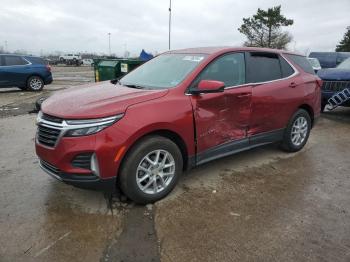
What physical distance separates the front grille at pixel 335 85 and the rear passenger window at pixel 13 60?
36.6ft

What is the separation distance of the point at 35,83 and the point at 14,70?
3.15ft

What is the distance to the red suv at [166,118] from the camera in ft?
11.2

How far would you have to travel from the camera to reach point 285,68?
5.43m

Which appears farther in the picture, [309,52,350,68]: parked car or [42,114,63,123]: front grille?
[309,52,350,68]: parked car

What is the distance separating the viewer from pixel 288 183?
453 cm

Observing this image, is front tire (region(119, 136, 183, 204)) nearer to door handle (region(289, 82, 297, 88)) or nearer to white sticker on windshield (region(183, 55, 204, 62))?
white sticker on windshield (region(183, 55, 204, 62))

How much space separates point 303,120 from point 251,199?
7.67 feet

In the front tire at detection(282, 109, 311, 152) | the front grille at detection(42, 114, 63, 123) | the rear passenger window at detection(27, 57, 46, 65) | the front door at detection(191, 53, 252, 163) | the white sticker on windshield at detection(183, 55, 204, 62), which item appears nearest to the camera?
the front grille at detection(42, 114, 63, 123)

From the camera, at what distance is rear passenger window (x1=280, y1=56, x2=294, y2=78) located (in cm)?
538

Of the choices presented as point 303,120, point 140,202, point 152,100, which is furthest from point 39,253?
point 303,120

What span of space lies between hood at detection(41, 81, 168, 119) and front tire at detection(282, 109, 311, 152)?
2540 millimetres

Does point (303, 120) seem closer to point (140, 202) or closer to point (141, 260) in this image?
point (140, 202)

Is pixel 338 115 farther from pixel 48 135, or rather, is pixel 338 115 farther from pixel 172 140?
pixel 48 135

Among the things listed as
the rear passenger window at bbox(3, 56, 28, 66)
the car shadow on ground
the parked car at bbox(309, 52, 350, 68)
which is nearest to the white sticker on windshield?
the car shadow on ground
